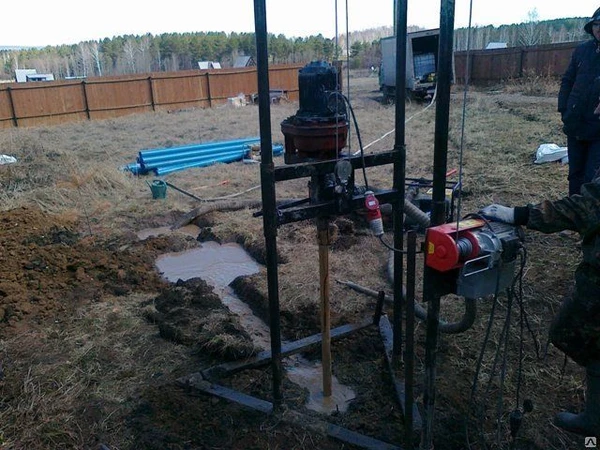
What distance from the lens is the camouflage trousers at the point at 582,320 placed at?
2205 millimetres

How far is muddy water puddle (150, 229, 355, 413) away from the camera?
312cm

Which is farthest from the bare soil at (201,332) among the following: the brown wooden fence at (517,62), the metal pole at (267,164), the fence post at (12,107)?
the brown wooden fence at (517,62)

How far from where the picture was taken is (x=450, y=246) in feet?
5.93

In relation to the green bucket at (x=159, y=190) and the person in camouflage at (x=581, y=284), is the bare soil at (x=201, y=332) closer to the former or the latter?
the green bucket at (x=159, y=190)

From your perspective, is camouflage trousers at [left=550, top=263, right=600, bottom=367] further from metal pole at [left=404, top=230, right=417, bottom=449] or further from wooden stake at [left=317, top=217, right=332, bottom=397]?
wooden stake at [left=317, top=217, right=332, bottom=397]

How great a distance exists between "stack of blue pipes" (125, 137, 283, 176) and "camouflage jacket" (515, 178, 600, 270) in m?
8.70

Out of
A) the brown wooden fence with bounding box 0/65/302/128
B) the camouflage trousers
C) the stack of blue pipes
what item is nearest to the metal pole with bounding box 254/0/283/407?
the camouflage trousers

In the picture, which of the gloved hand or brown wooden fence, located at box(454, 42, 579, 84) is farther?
brown wooden fence, located at box(454, 42, 579, 84)

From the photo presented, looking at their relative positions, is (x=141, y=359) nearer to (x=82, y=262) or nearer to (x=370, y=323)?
(x=370, y=323)

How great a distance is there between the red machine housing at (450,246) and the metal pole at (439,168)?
0.07 metres

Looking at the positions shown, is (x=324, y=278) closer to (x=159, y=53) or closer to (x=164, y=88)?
(x=164, y=88)

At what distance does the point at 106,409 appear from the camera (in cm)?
298

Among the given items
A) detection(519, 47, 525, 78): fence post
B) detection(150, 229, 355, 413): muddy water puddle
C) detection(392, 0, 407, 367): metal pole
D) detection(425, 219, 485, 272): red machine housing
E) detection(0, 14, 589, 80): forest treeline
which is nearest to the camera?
detection(425, 219, 485, 272): red machine housing

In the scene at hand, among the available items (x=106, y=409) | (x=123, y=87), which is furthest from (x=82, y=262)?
(x=123, y=87)
